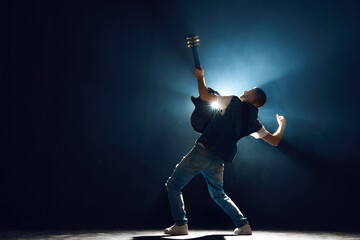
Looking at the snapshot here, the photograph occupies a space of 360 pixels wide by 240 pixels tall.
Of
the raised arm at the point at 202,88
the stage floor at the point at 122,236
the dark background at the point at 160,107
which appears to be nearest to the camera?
the stage floor at the point at 122,236

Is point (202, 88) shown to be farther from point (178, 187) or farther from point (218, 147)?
point (178, 187)

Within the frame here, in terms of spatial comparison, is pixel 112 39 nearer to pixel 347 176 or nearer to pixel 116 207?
pixel 116 207

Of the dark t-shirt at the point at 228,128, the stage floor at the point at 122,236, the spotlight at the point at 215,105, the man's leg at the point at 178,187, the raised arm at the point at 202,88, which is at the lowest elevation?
the stage floor at the point at 122,236

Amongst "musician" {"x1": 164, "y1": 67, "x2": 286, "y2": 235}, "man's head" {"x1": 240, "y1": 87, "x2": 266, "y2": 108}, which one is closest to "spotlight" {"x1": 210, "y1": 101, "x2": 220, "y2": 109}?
"musician" {"x1": 164, "y1": 67, "x2": 286, "y2": 235}

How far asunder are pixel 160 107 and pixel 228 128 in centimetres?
124

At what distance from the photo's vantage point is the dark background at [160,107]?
3.58m

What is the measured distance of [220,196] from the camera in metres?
2.80

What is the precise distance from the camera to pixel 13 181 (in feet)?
11.9

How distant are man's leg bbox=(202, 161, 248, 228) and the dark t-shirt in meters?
0.14

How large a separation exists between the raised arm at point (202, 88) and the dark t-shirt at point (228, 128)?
158mm

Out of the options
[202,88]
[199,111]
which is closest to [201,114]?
[199,111]

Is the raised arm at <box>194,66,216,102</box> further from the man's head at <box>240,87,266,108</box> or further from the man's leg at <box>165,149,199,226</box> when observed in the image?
the man's leg at <box>165,149,199,226</box>

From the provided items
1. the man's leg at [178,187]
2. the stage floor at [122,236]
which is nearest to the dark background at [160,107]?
the stage floor at [122,236]

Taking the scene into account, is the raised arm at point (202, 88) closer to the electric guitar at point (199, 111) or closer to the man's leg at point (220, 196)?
the electric guitar at point (199, 111)
